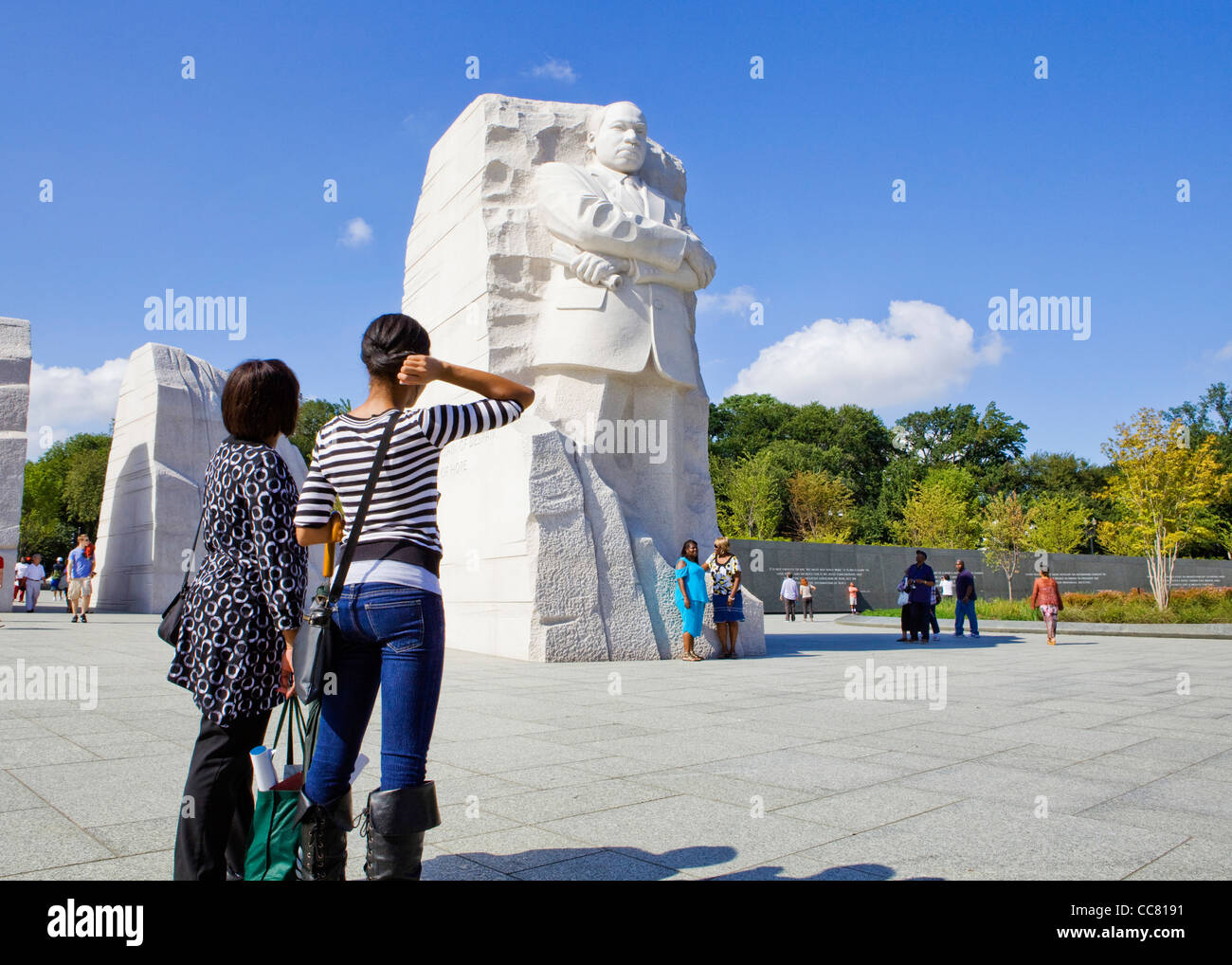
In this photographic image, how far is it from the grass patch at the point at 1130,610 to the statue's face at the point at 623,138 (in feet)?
45.8

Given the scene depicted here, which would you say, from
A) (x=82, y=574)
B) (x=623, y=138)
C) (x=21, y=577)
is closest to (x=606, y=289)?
(x=623, y=138)

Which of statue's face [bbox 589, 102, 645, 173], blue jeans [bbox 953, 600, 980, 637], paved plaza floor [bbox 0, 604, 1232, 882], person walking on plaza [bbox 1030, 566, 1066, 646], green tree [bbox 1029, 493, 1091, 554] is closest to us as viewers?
paved plaza floor [bbox 0, 604, 1232, 882]

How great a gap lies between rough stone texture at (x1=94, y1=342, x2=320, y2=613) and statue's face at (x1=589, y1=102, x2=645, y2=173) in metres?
10.7


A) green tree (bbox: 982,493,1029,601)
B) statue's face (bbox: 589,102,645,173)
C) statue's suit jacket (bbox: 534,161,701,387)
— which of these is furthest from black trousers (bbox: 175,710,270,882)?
green tree (bbox: 982,493,1029,601)

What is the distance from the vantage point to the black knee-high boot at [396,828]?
2268mm

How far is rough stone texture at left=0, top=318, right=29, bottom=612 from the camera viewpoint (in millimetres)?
A: 17562

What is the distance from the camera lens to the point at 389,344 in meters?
2.58

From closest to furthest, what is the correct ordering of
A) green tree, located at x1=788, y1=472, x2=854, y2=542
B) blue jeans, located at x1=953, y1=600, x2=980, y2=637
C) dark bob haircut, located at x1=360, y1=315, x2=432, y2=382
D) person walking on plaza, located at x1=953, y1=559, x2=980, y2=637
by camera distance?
1. dark bob haircut, located at x1=360, y1=315, x2=432, y2=382
2. person walking on plaza, located at x1=953, y1=559, x2=980, y2=637
3. blue jeans, located at x1=953, y1=600, x2=980, y2=637
4. green tree, located at x1=788, y1=472, x2=854, y2=542

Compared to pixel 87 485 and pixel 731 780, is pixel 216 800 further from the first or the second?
pixel 87 485

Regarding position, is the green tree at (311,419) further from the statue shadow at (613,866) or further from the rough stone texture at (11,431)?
the statue shadow at (613,866)

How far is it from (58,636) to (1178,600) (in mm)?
21623

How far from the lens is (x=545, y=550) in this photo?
909 cm

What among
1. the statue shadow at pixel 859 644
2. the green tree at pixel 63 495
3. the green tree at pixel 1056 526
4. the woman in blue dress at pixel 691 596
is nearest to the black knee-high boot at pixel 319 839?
the woman in blue dress at pixel 691 596

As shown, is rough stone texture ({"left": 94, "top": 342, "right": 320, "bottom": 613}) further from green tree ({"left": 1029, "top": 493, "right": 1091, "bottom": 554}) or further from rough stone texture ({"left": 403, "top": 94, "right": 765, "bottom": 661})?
green tree ({"left": 1029, "top": 493, "right": 1091, "bottom": 554})
